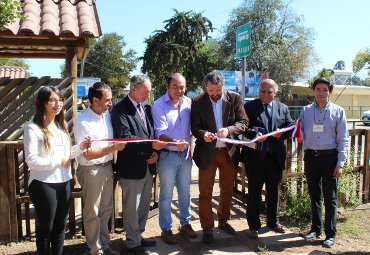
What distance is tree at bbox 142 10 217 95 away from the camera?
25.3 metres

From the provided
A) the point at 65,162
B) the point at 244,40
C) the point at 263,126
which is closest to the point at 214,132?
the point at 263,126

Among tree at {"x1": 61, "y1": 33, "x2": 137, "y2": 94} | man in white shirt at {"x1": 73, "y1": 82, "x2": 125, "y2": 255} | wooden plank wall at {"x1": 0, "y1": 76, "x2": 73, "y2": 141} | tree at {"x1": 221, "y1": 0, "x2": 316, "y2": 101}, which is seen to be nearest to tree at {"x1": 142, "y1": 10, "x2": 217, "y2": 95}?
tree at {"x1": 221, "y1": 0, "x2": 316, "y2": 101}

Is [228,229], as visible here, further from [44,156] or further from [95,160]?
[44,156]

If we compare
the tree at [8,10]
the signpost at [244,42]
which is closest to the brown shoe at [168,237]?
the tree at [8,10]

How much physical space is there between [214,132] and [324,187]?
4.89ft

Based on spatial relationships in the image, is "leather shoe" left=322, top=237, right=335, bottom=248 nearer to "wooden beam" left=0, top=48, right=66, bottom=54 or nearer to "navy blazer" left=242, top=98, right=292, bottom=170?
"navy blazer" left=242, top=98, right=292, bottom=170

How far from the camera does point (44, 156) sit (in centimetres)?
337

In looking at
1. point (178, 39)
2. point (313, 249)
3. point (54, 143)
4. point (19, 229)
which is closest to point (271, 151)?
point (313, 249)

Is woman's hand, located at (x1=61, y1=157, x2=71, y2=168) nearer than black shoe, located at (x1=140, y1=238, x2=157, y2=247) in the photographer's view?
Yes

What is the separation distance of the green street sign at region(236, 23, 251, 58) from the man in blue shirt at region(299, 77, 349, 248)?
224cm

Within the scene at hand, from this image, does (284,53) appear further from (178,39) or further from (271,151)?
(271,151)

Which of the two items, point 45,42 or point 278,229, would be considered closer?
point 278,229

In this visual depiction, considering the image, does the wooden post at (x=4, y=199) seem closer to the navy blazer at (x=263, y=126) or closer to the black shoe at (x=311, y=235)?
the navy blazer at (x=263, y=126)

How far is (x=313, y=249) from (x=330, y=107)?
1.68 metres
